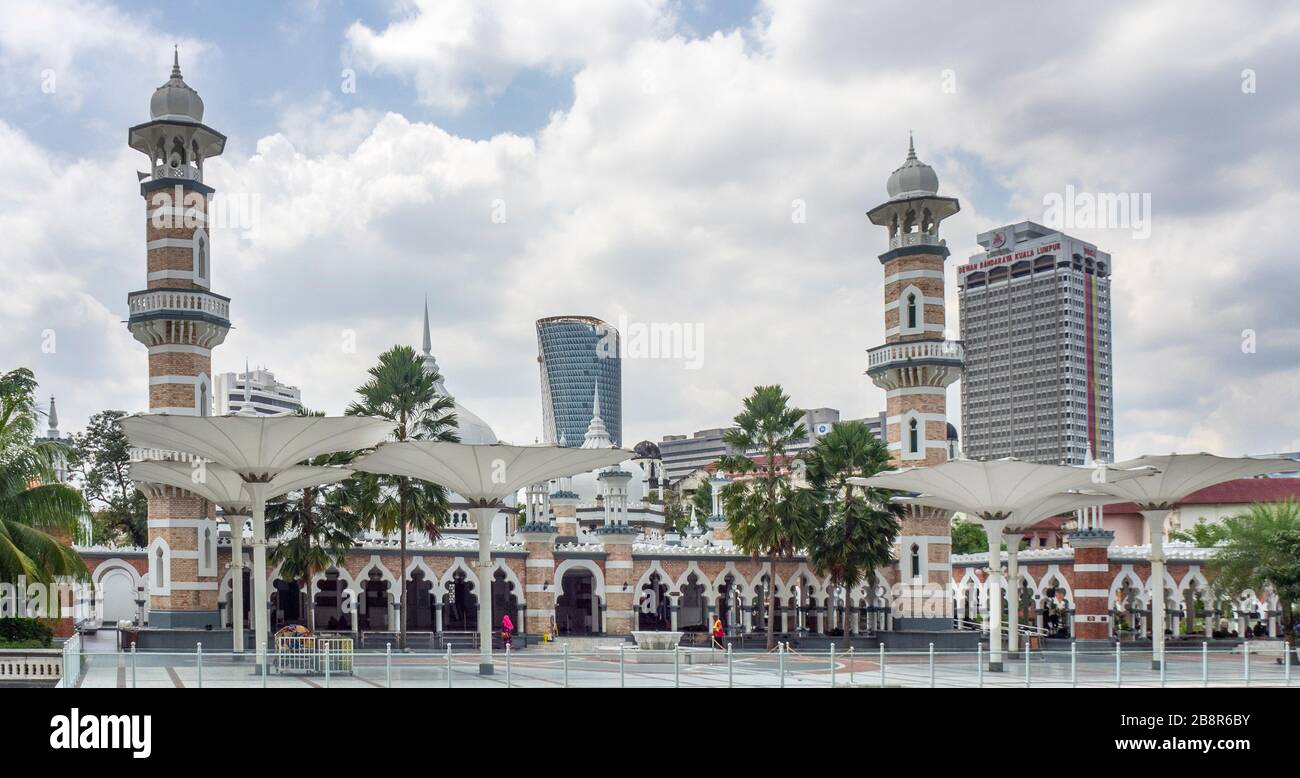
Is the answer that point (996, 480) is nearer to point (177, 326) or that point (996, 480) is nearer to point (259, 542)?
point (259, 542)

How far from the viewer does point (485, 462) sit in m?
31.8

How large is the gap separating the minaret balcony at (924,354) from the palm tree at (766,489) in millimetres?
4280

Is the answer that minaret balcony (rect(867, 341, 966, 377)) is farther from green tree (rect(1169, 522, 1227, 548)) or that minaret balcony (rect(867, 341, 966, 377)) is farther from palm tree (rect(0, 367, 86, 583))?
palm tree (rect(0, 367, 86, 583))

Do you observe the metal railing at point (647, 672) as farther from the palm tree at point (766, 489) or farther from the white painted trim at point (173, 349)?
the white painted trim at point (173, 349)

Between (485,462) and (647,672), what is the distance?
6497mm

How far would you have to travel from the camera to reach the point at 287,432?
29984 mm

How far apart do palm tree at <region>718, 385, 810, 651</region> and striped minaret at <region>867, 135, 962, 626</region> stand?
411 cm

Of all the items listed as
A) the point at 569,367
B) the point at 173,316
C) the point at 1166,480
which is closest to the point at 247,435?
the point at 173,316

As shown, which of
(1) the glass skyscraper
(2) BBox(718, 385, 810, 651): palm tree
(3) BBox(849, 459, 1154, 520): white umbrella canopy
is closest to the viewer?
(3) BBox(849, 459, 1154, 520): white umbrella canopy

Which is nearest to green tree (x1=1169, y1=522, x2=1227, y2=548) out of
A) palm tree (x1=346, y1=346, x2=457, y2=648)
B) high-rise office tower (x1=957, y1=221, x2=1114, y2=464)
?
palm tree (x1=346, y1=346, x2=457, y2=648)

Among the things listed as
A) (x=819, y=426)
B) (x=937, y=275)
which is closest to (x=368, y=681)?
(x=937, y=275)

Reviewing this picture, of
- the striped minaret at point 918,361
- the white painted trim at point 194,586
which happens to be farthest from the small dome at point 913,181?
the white painted trim at point 194,586

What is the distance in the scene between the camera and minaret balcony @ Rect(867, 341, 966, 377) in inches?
1954
